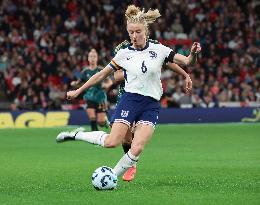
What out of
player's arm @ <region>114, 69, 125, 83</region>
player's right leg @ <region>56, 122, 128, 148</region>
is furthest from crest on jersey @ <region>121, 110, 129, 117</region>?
player's arm @ <region>114, 69, 125, 83</region>

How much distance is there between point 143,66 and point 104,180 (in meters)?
1.62

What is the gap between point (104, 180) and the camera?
31.1 feet

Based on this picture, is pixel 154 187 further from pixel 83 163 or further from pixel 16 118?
pixel 16 118

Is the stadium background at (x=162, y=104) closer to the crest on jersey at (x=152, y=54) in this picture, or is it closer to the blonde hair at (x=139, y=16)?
the crest on jersey at (x=152, y=54)

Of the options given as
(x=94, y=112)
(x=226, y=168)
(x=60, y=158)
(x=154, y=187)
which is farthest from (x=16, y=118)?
(x=154, y=187)

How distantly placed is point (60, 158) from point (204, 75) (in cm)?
1647

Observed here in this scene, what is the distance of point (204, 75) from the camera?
30.7 meters

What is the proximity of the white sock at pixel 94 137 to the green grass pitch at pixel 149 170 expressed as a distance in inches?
23.9

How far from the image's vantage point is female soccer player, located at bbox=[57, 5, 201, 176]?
984 centimetres

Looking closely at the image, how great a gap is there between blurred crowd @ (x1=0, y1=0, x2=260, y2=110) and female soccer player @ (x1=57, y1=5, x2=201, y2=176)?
55.6 feet

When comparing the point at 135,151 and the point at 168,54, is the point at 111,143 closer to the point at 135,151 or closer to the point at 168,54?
the point at 135,151

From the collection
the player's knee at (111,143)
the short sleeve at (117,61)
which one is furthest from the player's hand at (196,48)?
the player's knee at (111,143)

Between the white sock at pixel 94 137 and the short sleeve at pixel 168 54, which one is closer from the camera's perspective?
the white sock at pixel 94 137

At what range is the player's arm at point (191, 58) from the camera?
9.66m
